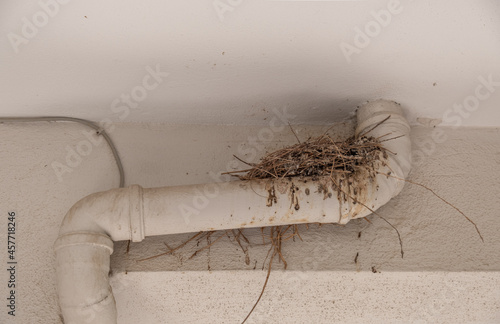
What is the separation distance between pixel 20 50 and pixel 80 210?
83 cm

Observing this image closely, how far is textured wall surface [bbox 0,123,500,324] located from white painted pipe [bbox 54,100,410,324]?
0.18m

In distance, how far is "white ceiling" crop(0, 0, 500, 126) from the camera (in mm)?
2139

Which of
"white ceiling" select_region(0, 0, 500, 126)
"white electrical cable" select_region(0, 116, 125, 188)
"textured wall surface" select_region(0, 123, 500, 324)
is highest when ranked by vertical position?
"white ceiling" select_region(0, 0, 500, 126)

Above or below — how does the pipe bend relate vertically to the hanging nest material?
below

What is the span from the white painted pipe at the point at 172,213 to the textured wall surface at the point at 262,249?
0.18 meters

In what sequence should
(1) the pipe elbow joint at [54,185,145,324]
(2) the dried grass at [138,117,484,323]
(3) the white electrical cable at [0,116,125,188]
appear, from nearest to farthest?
(1) the pipe elbow joint at [54,185,145,324] → (2) the dried grass at [138,117,484,323] → (3) the white electrical cable at [0,116,125,188]

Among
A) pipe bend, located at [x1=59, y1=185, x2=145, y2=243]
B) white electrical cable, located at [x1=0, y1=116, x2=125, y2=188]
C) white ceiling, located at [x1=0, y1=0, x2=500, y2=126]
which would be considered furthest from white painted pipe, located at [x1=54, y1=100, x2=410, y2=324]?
white ceiling, located at [x1=0, y1=0, x2=500, y2=126]

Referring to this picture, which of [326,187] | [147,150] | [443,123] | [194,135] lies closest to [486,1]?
[443,123]

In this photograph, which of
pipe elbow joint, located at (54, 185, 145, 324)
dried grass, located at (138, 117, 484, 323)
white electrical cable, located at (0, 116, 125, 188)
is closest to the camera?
pipe elbow joint, located at (54, 185, 145, 324)

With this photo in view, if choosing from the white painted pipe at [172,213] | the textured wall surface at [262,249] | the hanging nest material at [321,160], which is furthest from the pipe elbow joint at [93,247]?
the hanging nest material at [321,160]

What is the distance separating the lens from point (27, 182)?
8.11 ft

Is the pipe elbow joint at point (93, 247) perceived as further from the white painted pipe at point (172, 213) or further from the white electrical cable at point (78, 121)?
the white electrical cable at point (78, 121)

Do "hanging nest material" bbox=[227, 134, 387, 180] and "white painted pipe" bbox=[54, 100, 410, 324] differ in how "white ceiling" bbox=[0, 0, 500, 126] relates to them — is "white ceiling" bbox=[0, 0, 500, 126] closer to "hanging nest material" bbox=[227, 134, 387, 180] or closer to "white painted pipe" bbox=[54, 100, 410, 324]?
"hanging nest material" bbox=[227, 134, 387, 180]

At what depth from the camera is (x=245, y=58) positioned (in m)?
2.34
